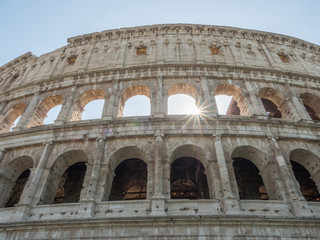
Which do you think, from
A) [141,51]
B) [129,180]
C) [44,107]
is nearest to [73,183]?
[129,180]

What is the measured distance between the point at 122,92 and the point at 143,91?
4.06ft

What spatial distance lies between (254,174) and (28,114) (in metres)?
12.5

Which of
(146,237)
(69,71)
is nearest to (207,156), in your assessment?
(146,237)

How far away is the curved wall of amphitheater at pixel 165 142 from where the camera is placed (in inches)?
303

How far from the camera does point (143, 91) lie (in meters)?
13.3

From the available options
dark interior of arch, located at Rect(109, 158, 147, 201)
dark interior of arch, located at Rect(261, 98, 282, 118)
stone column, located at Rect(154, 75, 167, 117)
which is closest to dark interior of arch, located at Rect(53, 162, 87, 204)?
dark interior of arch, located at Rect(109, 158, 147, 201)

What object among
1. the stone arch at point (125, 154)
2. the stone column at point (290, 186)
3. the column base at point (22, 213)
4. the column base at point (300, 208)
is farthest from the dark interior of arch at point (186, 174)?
the column base at point (22, 213)

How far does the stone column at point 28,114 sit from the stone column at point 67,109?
1.92 metres

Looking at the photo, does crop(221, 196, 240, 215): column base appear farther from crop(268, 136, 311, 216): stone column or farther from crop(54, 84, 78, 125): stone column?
crop(54, 84, 78, 125): stone column

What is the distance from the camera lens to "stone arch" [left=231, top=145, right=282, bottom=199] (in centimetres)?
923

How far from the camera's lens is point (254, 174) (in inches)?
467

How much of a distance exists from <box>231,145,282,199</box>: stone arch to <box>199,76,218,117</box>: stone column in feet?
7.16

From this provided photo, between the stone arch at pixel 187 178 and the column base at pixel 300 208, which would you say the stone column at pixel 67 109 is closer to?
the stone arch at pixel 187 178

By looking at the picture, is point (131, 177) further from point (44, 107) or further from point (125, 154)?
point (44, 107)
